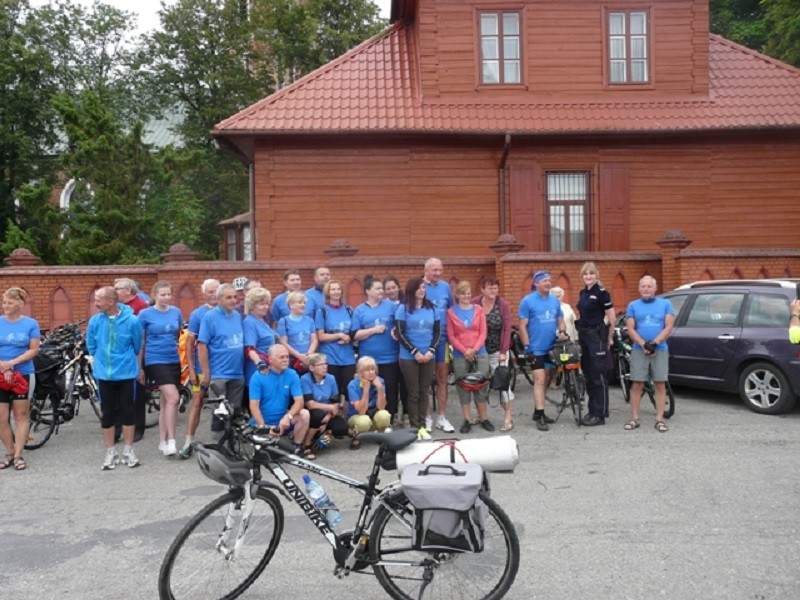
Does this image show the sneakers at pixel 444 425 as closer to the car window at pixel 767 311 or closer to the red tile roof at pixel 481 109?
the car window at pixel 767 311

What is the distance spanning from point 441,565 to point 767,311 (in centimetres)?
750

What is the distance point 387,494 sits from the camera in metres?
4.28

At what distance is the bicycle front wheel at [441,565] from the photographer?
424 centimetres

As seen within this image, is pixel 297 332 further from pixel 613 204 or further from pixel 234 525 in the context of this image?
pixel 613 204

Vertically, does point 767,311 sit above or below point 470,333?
above

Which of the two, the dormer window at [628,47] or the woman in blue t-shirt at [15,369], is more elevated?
the dormer window at [628,47]

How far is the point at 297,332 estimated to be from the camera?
28.5ft

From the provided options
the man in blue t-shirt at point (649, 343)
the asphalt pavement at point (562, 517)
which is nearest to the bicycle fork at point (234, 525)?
the asphalt pavement at point (562, 517)

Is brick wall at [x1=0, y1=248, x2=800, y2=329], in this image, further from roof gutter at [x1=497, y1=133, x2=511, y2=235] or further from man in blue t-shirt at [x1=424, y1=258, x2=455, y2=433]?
man in blue t-shirt at [x1=424, y1=258, x2=455, y2=433]

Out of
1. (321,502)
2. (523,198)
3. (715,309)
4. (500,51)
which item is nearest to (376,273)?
(523,198)

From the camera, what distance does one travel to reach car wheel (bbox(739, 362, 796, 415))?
9.62 metres

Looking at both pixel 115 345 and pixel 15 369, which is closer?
pixel 115 345


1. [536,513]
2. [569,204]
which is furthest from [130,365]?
[569,204]

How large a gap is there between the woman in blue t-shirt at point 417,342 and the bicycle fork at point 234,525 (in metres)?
4.55
